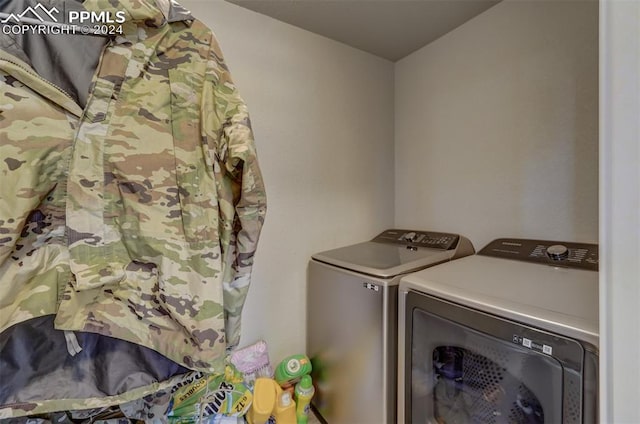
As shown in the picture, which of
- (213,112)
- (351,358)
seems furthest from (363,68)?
(351,358)

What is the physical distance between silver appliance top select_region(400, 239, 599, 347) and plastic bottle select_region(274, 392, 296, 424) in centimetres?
84

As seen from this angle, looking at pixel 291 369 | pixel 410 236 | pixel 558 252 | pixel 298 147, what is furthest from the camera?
pixel 410 236

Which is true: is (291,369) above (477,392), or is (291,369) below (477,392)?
below

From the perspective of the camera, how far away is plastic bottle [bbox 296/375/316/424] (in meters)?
1.32

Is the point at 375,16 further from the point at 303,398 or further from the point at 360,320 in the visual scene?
the point at 303,398

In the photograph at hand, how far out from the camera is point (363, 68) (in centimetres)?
175

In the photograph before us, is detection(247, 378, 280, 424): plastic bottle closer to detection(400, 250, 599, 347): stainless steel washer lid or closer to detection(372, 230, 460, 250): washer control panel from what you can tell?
detection(400, 250, 599, 347): stainless steel washer lid

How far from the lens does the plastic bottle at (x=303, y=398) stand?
132cm

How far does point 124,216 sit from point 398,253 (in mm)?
1157

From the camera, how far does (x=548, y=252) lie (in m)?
1.09

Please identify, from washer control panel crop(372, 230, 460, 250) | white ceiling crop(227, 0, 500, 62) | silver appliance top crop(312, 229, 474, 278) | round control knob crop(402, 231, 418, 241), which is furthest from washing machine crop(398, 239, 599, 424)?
white ceiling crop(227, 0, 500, 62)

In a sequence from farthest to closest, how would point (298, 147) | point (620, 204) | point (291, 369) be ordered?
point (298, 147)
point (291, 369)
point (620, 204)

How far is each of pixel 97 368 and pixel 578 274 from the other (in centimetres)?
146

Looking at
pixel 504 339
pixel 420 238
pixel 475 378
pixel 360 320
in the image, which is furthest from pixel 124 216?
pixel 420 238
